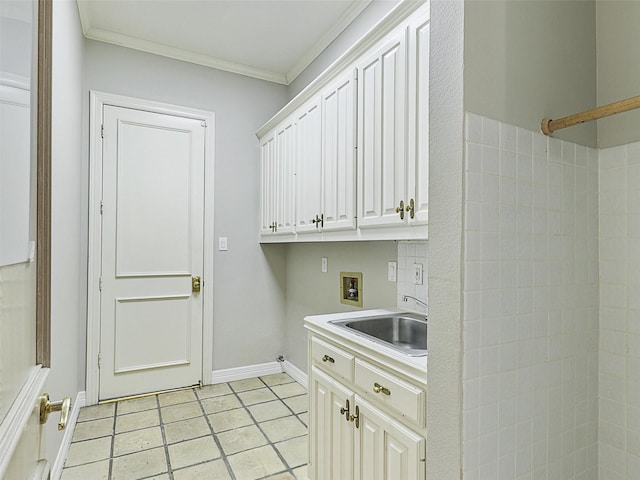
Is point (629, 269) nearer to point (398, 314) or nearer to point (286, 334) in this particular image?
point (398, 314)

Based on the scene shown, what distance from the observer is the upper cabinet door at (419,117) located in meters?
1.54

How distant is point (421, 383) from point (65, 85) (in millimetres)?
2319

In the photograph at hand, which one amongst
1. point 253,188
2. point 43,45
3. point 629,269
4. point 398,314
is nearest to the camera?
point 43,45

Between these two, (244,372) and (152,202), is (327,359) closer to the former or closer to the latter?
(244,372)

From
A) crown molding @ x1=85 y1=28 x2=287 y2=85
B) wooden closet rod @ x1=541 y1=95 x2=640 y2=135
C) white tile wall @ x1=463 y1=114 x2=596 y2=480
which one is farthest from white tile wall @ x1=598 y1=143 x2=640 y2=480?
crown molding @ x1=85 y1=28 x2=287 y2=85

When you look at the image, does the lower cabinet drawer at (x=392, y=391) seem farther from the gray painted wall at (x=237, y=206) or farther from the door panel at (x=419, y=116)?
the gray painted wall at (x=237, y=206)

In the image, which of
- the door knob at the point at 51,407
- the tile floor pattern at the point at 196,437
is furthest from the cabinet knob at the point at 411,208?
the tile floor pattern at the point at 196,437

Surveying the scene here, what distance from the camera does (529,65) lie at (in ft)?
3.55

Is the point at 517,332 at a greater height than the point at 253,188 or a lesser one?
lesser

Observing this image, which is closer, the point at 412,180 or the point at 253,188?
the point at 412,180

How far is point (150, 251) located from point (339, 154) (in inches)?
70.4

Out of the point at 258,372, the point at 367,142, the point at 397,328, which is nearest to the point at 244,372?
the point at 258,372

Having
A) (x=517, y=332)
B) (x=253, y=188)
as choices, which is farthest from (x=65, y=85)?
(x=517, y=332)

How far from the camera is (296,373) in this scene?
3.34m
